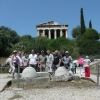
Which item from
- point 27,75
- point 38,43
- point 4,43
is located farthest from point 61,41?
point 27,75

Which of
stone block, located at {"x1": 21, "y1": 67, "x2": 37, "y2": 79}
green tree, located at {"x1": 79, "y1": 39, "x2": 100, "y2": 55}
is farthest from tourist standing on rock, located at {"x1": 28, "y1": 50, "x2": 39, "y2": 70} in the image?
green tree, located at {"x1": 79, "y1": 39, "x2": 100, "y2": 55}

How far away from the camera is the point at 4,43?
3029 inches

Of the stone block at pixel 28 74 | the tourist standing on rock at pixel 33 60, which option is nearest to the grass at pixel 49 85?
the stone block at pixel 28 74

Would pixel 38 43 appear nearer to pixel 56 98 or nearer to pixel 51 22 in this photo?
pixel 51 22

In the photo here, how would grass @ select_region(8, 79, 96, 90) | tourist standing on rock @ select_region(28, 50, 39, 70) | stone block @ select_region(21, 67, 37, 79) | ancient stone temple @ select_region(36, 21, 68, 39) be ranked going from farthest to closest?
ancient stone temple @ select_region(36, 21, 68, 39), tourist standing on rock @ select_region(28, 50, 39, 70), stone block @ select_region(21, 67, 37, 79), grass @ select_region(8, 79, 96, 90)

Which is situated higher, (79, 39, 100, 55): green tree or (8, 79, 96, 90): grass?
(79, 39, 100, 55): green tree

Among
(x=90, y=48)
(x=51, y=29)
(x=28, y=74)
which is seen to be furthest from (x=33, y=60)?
(x=51, y=29)

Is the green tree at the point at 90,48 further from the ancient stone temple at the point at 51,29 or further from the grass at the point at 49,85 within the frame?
the ancient stone temple at the point at 51,29

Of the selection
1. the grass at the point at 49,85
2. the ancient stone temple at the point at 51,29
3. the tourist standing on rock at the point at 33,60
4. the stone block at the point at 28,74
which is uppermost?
the ancient stone temple at the point at 51,29

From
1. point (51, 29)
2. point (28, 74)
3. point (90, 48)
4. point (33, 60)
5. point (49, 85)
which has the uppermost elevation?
point (51, 29)

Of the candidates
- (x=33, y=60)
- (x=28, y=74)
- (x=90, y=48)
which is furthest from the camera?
(x=90, y=48)

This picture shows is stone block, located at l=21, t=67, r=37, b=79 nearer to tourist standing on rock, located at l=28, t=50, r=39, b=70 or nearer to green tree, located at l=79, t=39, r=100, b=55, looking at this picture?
tourist standing on rock, located at l=28, t=50, r=39, b=70

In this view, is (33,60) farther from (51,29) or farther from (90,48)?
(51,29)

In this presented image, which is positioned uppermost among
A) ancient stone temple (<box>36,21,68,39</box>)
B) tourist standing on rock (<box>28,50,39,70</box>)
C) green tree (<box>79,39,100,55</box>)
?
ancient stone temple (<box>36,21,68,39</box>)
